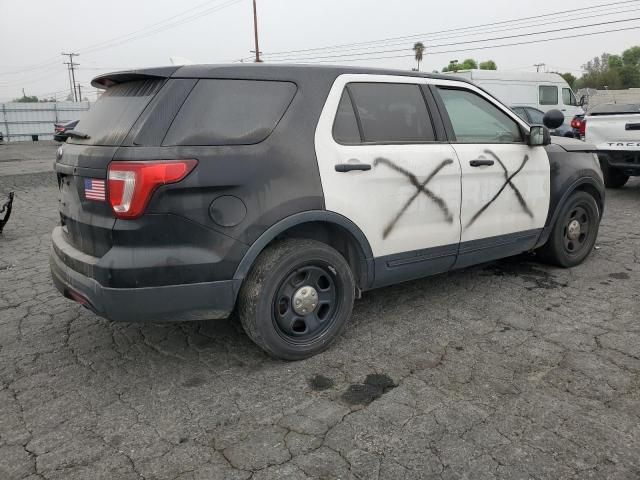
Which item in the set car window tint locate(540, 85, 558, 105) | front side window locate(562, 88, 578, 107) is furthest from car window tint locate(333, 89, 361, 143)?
front side window locate(562, 88, 578, 107)

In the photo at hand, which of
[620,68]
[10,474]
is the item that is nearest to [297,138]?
[10,474]

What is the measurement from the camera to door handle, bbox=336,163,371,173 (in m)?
3.21

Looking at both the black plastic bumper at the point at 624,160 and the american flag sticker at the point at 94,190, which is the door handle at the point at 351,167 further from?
the black plastic bumper at the point at 624,160

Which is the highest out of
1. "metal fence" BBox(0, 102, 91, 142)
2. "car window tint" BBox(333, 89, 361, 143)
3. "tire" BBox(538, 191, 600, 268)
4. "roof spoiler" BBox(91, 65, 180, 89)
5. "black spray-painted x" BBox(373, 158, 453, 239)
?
"metal fence" BBox(0, 102, 91, 142)

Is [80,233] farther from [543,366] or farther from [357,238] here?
[543,366]

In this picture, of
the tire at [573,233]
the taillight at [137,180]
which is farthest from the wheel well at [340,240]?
the tire at [573,233]

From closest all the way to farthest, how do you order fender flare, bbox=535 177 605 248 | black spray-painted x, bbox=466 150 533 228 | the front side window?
black spray-painted x, bbox=466 150 533 228, fender flare, bbox=535 177 605 248, the front side window

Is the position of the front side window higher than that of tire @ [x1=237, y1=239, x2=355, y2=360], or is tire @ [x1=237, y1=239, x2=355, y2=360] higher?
the front side window

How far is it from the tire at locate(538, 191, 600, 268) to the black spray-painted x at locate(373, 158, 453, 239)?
154 centimetres

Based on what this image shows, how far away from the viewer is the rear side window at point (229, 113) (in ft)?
9.20

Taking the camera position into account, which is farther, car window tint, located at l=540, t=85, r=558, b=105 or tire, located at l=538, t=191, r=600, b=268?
car window tint, located at l=540, t=85, r=558, b=105

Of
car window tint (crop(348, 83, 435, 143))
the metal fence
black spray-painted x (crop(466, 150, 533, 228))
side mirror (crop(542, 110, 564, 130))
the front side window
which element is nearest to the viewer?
car window tint (crop(348, 83, 435, 143))

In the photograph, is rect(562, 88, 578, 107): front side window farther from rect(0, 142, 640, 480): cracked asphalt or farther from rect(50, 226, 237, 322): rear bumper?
rect(50, 226, 237, 322): rear bumper

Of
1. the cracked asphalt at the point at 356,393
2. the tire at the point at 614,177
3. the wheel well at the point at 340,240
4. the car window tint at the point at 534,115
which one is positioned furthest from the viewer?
the car window tint at the point at 534,115
